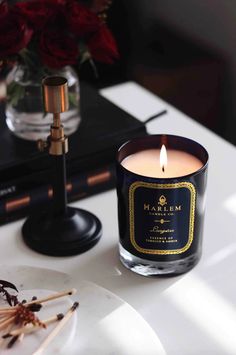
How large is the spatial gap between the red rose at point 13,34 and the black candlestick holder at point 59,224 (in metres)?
0.13

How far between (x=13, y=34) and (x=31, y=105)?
0.47 feet

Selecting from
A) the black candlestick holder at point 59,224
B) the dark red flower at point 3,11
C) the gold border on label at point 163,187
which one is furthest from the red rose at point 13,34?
the gold border on label at point 163,187

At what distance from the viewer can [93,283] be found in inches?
27.7

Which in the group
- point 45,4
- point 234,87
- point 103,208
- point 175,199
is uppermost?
point 45,4

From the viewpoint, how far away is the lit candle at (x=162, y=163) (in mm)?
717

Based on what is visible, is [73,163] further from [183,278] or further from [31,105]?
[183,278]

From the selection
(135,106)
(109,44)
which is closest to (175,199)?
(109,44)

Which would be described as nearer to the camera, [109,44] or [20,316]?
[20,316]

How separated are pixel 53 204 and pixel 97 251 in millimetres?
77

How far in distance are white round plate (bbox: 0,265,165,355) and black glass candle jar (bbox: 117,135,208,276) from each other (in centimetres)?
6

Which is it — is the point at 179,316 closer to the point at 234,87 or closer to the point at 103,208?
the point at 103,208

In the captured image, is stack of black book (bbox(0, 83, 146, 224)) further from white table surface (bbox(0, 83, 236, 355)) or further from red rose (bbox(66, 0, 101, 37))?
red rose (bbox(66, 0, 101, 37))

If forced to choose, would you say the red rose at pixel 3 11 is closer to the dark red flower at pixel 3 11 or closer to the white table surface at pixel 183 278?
the dark red flower at pixel 3 11

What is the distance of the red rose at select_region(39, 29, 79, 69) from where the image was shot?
2.68ft
